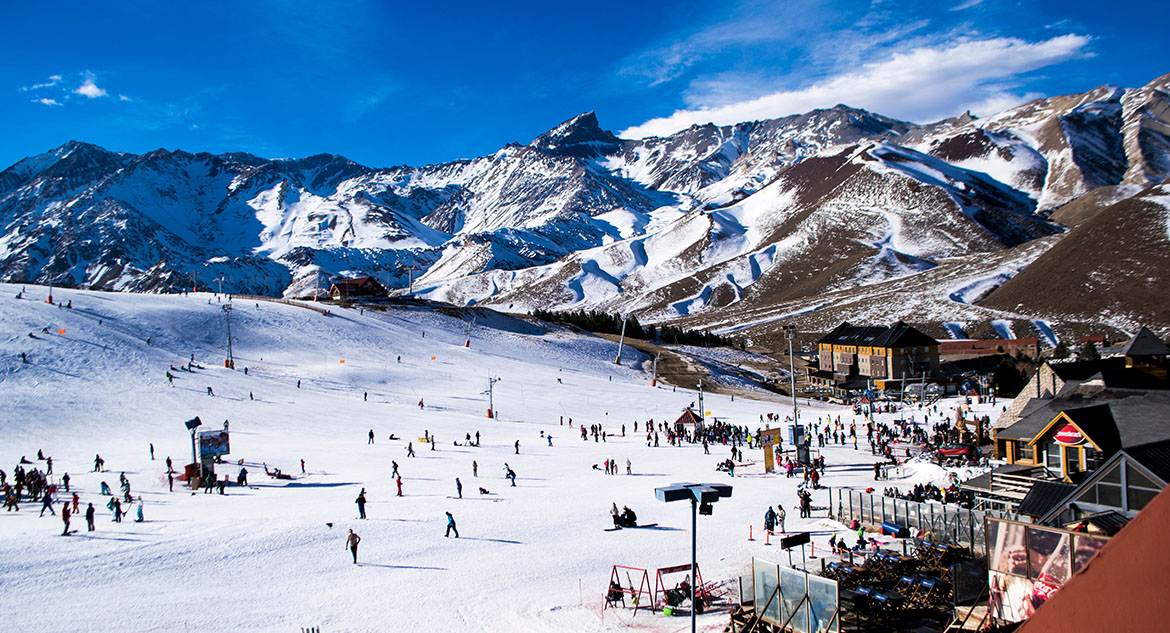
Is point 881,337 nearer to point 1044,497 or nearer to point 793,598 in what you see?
point 1044,497

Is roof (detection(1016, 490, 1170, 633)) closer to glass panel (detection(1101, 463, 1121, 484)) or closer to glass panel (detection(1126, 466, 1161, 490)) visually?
glass panel (detection(1126, 466, 1161, 490))

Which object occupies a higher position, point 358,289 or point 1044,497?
point 358,289

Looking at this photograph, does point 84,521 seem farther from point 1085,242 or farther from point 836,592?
point 1085,242

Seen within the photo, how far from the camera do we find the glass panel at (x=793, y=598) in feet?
45.6

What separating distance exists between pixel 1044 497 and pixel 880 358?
7188 cm

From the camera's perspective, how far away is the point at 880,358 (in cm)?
8894

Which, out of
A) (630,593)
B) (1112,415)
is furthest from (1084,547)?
(1112,415)

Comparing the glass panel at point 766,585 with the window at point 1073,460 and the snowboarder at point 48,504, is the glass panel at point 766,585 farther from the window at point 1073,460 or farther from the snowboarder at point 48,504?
the snowboarder at point 48,504

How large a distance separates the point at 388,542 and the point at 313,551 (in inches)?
88.8

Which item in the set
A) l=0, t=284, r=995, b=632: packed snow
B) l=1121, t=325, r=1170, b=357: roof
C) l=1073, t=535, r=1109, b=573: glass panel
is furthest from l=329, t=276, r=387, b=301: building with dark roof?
l=1073, t=535, r=1109, b=573: glass panel

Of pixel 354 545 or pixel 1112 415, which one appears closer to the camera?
pixel 354 545

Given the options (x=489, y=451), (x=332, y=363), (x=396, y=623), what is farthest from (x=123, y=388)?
(x=396, y=623)

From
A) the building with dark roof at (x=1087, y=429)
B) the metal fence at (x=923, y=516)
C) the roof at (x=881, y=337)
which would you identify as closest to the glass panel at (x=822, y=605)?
→ the metal fence at (x=923, y=516)

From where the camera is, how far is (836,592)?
43.4 feet
